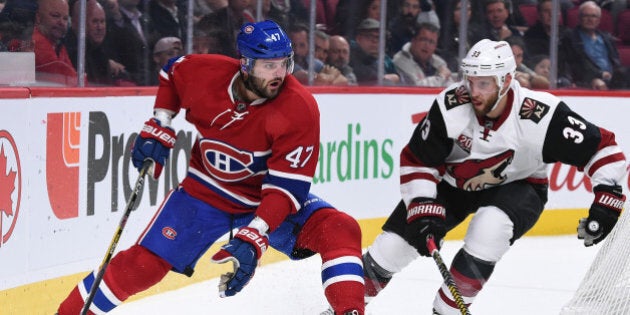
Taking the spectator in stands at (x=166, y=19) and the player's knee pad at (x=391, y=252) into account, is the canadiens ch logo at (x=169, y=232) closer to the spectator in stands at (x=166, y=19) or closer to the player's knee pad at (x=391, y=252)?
the player's knee pad at (x=391, y=252)

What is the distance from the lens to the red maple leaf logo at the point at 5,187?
4.47 m

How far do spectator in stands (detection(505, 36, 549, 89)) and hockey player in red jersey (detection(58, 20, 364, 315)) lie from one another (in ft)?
13.6

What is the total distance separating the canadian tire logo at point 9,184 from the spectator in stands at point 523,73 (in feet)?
13.6

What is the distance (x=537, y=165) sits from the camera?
4406 mm

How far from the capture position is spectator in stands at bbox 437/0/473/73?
7.73m

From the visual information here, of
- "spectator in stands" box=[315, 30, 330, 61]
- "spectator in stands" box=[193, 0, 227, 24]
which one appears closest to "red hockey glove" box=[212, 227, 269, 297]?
"spectator in stands" box=[193, 0, 227, 24]

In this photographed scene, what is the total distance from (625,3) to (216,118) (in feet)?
15.9

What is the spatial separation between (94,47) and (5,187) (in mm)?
1066

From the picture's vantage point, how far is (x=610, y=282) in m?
4.24

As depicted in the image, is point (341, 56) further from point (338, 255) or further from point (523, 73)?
point (338, 255)

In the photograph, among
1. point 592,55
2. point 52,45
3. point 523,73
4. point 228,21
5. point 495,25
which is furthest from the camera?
point 592,55

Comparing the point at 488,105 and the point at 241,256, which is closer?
the point at 241,256

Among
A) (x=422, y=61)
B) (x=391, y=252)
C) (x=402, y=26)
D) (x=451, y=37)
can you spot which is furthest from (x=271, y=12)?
(x=391, y=252)

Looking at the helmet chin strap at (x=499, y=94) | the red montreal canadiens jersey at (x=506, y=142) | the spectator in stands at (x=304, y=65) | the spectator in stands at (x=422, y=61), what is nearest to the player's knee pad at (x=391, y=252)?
the red montreal canadiens jersey at (x=506, y=142)
